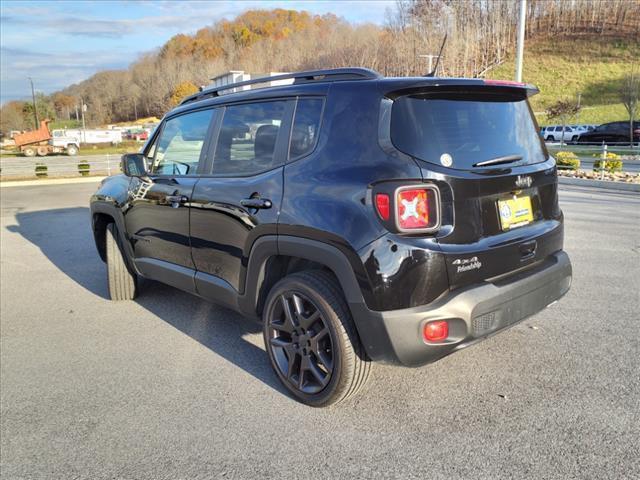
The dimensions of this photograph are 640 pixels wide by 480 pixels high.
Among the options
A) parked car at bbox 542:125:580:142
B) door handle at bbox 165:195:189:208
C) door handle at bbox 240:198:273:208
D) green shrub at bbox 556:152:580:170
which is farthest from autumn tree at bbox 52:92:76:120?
door handle at bbox 240:198:273:208

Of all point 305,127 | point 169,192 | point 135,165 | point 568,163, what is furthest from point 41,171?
point 305,127

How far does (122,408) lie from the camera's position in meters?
3.19

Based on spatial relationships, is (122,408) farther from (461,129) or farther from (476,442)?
(461,129)

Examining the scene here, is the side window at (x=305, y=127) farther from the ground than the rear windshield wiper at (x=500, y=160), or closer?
farther from the ground

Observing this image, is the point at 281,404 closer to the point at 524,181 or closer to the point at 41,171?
the point at 524,181

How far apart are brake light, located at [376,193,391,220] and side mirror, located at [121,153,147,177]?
2.61m

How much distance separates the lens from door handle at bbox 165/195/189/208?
3.89 m

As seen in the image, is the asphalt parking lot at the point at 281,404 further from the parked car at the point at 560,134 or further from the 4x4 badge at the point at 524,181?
the parked car at the point at 560,134

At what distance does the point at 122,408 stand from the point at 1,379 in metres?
1.12

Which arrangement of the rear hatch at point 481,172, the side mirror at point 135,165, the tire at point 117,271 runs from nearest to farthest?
the rear hatch at point 481,172, the side mirror at point 135,165, the tire at point 117,271

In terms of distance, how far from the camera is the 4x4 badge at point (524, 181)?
119 inches

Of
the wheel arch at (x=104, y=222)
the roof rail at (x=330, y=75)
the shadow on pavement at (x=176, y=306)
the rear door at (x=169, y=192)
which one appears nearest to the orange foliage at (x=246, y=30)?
the shadow on pavement at (x=176, y=306)

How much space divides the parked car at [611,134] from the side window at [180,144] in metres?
35.5

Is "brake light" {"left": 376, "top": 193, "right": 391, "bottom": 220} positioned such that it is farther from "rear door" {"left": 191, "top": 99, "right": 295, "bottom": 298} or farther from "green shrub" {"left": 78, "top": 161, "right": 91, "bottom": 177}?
"green shrub" {"left": 78, "top": 161, "right": 91, "bottom": 177}
